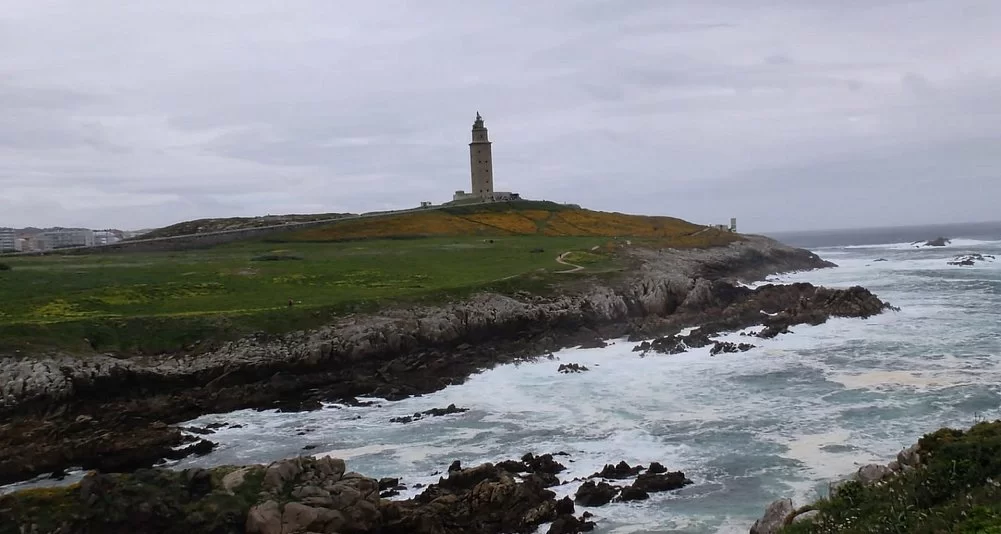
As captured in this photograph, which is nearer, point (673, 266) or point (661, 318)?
point (661, 318)

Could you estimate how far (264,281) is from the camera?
133 feet

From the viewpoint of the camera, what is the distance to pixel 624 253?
57.5m

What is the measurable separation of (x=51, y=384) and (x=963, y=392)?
100 feet

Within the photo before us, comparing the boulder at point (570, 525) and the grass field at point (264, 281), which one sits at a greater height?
the grass field at point (264, 281)

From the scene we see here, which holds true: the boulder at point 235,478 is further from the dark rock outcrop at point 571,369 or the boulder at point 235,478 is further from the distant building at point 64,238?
the distant building at point 64,238

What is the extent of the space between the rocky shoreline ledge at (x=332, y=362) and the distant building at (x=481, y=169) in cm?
5485

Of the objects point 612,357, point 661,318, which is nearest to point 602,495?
point 612,357

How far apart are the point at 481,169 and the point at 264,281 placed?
63.6 metres

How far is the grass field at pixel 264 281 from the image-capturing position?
28.2 meters

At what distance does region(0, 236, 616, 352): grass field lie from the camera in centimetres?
2805

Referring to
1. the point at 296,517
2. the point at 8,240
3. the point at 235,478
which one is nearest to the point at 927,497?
the point at 296,517

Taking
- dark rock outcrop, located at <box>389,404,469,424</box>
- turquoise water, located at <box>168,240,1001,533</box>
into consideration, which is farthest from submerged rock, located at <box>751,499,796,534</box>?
dark rock outcrop, located at <box>389,404,469,424</box>

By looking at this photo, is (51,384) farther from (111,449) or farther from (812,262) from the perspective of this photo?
(812,262)

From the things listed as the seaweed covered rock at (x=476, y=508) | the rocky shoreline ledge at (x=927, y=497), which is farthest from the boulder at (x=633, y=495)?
the rocky shoreline ledge at (x=927, y=497)
